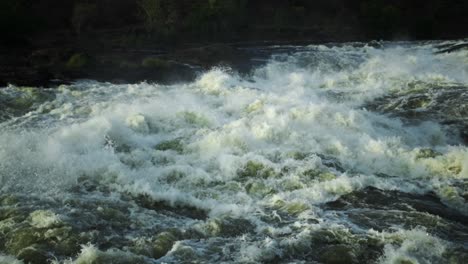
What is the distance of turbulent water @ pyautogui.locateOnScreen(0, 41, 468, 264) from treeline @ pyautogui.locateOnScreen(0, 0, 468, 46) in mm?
12692

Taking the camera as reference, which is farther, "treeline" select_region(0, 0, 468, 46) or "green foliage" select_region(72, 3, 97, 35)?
"green foliage" select_region(72, 3, 97, 35)

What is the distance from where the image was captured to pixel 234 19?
29859 mm

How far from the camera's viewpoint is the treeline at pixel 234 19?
27891 mm

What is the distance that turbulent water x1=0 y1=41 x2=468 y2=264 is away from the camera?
7.24m

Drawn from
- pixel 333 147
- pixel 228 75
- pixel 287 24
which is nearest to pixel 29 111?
pixel 228 75

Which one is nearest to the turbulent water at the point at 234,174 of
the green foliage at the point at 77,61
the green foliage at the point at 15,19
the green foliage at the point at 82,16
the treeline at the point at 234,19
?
the green foliage at the point at 77,61

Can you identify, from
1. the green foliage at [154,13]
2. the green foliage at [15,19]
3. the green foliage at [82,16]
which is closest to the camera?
the green foliage at [15,19]

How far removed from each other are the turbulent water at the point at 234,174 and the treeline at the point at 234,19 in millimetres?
12692

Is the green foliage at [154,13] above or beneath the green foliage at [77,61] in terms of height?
above

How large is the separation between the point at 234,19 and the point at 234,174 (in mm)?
21377

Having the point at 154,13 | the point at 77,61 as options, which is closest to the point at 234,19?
the point at 154,13

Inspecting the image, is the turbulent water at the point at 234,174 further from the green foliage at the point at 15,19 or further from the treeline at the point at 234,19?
the treeline at the point at 234,19

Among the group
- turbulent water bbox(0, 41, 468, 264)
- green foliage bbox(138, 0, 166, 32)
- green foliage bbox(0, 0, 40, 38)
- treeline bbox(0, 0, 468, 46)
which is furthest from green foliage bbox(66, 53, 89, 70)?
green foliage bbox(138, 0, 166, 32)

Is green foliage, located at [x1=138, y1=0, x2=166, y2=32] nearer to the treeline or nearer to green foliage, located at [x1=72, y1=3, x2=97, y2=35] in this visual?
the treeline
